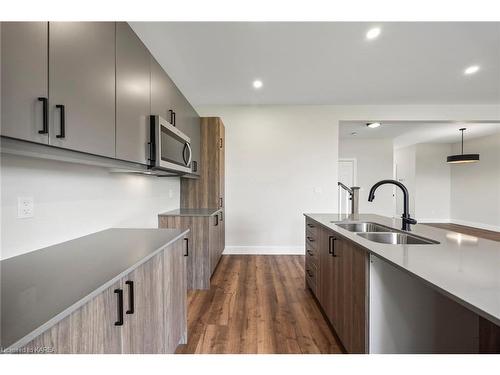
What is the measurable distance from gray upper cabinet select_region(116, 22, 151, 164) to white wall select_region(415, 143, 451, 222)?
8762mm

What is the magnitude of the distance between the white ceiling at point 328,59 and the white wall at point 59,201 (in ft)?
4.93

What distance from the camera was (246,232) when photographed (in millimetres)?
4090

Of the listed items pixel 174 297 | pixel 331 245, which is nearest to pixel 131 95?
pixel 174 297

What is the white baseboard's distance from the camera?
4.05 metres

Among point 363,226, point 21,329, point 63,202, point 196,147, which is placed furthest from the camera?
point 196,147

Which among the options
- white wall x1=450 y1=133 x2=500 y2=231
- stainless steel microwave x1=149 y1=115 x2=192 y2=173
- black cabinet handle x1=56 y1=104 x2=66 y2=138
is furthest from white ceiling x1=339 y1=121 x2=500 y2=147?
black cabinet handle x1=56 y1=104 x2=66 y2=138

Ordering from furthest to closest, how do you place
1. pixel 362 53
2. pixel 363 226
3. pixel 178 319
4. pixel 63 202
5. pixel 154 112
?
pixel 362 53 → pixel 363 226 → pixel 154 112 → pixel 178 319 → pixel 63 202

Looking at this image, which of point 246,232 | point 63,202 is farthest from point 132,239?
point 246,232

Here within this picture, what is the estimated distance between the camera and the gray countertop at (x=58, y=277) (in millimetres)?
566

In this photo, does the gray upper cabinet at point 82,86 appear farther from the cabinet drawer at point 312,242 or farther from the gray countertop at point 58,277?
the cabinet drawer at point 312,242

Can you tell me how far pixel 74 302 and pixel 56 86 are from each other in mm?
783

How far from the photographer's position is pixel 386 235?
1.76 meters
